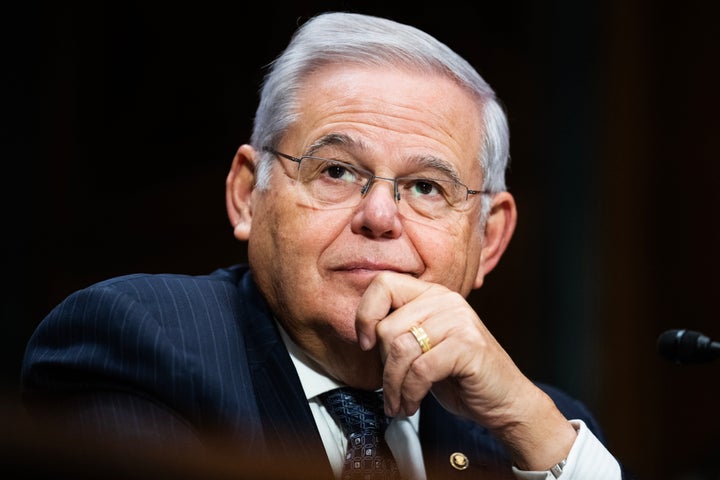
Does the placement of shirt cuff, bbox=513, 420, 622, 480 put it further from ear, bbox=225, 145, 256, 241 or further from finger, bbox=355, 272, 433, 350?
ear, bbox=225, 145, 256, 241

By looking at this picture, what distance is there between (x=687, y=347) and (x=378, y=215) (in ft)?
2.13

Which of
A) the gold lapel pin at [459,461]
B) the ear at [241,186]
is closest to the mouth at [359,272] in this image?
the ear at [241,186]

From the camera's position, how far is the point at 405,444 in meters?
2.09

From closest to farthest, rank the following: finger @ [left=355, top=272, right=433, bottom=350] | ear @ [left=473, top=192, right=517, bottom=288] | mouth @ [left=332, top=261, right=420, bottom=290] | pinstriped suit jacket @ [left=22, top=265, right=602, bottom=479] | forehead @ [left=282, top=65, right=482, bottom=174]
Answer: pinstriped suit jacket @ [left=22, top=265, right=602, bottom=479]
finger @ [left=355, top=272, right=433, bottom=350]
mouth @ [left=332, top=261, right=420, bottom=290]
forehead @ [left=282, top=65, right=482, bottom=174]
ear @ [left=473, top=192, right=517, bottom=288]

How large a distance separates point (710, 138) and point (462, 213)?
9.28 ft

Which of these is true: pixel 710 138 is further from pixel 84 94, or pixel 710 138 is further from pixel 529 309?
pixel 84 94

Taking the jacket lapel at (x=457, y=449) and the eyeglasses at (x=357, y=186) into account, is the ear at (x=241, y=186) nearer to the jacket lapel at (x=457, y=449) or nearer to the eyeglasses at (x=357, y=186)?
the eyeglasses at (x=357, y=186)

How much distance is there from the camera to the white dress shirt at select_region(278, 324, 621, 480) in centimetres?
188

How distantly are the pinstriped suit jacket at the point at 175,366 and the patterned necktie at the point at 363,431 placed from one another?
90 millimetres

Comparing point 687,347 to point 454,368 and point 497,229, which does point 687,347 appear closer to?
point 454,368

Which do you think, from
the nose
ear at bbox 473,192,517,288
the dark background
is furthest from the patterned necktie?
the dark background

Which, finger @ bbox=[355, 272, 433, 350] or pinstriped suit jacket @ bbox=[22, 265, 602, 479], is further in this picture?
finger @ bbox=[355, 272, 433, 350]

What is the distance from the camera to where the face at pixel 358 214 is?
1.93 m

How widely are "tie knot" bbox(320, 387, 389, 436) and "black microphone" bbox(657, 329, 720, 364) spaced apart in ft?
1.94
